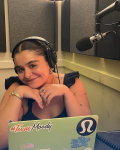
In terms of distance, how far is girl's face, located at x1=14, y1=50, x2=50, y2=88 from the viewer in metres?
0.78

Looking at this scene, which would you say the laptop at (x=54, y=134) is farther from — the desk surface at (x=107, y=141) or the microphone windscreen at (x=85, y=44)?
the microphone windscreen at (x=85, y=44)

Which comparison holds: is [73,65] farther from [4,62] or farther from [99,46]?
[4,62]

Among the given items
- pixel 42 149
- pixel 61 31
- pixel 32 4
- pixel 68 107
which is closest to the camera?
pixel 42 149

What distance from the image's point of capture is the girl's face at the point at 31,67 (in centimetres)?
78

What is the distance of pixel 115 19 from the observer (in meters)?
0.98

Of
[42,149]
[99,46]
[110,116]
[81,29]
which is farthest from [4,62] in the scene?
[42,149]

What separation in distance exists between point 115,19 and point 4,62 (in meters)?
1.29

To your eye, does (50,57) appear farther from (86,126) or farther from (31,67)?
(86,126)

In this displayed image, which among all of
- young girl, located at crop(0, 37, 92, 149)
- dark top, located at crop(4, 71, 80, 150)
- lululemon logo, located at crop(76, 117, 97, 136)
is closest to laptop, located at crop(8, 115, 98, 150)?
lululemon logo, located at crop(76, 117, 97, 136)

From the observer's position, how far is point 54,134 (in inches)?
20.5

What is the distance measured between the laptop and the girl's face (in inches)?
12.9

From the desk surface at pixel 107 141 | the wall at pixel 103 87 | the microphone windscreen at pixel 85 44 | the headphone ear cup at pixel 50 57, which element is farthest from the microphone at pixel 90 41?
the desk surface at pixel 107 141

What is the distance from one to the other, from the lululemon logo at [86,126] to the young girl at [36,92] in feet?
0.91

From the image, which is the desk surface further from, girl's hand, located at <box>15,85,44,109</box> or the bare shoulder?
the bare shoulder
